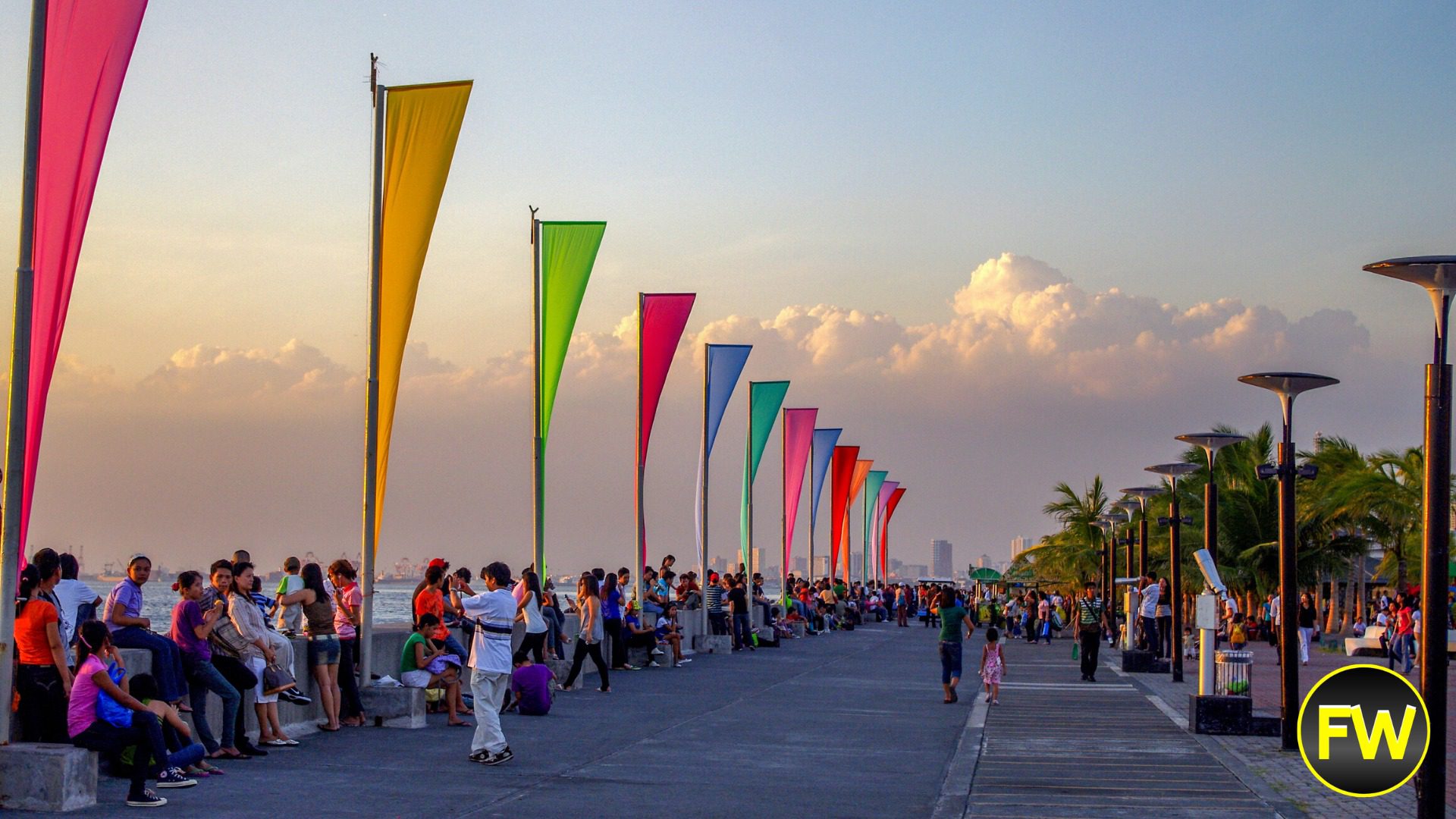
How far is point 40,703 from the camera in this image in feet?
34.8

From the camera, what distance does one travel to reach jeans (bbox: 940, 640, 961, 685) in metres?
21.0

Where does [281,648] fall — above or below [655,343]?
below

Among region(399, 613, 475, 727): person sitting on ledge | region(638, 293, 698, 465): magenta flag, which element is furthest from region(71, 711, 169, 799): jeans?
region(638, 293, 698, 465): magenta flag

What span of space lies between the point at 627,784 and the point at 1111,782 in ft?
13.5

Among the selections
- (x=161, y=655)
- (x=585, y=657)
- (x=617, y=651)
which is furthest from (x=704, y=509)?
(x=161, y=655)

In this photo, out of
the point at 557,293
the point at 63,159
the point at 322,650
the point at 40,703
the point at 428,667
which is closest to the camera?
the point at 40,703

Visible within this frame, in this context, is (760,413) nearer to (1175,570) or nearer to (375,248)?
(1175,570)

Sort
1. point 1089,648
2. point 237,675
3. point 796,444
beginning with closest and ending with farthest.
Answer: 1. point 237,675
2. point 1089,648
3. point 796,444

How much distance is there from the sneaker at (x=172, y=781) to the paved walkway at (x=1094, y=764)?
5.69 meters

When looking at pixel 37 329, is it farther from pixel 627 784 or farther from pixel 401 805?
pixel 627 784

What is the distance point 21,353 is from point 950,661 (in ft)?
45.1

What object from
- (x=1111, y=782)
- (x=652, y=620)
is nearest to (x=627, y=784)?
(x=1111, y=782)

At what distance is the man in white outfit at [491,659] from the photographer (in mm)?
12969

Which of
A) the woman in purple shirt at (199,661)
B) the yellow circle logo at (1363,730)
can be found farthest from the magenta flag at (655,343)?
the yellow circle logo at (1363,730)
